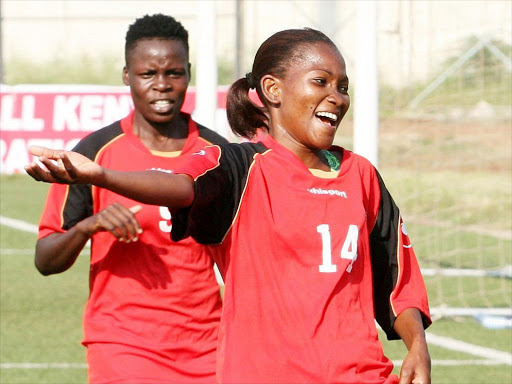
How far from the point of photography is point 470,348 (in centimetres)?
870

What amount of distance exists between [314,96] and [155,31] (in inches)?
73.3

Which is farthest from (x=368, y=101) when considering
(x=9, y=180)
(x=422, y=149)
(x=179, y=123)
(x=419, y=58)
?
(x=9, y=180)

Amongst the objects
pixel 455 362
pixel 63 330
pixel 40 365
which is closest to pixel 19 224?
pixel 63 330

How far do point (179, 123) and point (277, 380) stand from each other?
6.57 feet

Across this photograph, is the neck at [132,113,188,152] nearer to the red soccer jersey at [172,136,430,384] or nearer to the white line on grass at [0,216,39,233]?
the red soccer jersey at [172,136,430,384]

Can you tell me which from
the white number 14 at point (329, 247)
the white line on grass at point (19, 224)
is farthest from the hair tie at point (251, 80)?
the white line on grass at point (19, 224)

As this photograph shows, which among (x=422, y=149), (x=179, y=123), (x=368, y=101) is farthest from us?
(x=422, y=149)

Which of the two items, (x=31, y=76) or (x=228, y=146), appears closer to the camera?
(x=228, y=146)

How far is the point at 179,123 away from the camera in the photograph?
5.20 metres

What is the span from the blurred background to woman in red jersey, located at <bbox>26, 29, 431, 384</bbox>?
14.4ft

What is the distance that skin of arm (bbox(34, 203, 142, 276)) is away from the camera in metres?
4.19

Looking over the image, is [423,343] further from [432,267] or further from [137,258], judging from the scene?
[432,267]

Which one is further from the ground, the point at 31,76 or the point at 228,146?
the point at 31,76

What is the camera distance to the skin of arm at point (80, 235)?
4.19 metres
